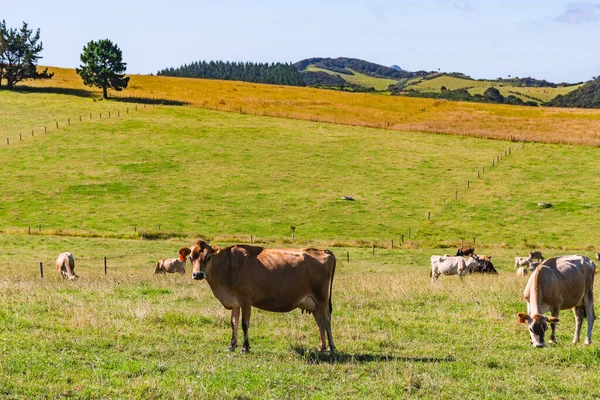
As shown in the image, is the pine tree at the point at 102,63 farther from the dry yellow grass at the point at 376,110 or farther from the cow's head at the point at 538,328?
the cow's head at the point at 538,328

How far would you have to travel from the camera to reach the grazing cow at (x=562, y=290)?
49.4 ft

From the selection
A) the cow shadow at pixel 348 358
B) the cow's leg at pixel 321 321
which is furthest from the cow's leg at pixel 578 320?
the cow's leg at pixel 321 321

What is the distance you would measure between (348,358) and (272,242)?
3426 cm

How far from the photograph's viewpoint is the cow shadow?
12.9m

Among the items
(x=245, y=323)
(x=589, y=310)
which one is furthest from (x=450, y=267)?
(x=245, y=323)

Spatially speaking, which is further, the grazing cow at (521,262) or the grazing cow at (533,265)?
the grazing cow at (521,262)

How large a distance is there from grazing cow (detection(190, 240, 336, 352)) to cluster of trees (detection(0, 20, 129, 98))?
9101 cm

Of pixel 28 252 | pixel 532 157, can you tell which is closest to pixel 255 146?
pixel 532 157

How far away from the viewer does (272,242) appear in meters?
47.2

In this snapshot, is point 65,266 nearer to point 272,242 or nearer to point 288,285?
point 272,242

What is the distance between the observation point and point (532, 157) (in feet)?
249

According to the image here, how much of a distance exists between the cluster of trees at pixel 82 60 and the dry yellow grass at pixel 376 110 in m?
6.25

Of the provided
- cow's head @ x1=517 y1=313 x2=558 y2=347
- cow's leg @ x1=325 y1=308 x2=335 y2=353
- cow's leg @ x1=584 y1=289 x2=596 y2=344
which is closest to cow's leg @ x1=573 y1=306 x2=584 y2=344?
cow's leg @ x1=584 y1=289 x2=596 y2=344

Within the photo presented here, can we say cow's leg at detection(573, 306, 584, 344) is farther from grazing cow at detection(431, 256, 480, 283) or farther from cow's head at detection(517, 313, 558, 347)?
grazing cow at detection(431, 256, 480, 283)
